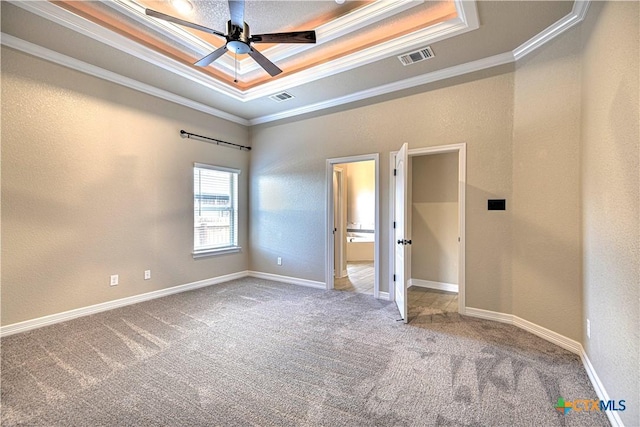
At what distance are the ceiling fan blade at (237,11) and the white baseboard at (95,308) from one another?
369 cm

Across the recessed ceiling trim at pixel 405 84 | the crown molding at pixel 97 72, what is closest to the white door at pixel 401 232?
the recessed ceiling trim at pixel 405 84

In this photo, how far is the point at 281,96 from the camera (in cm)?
433

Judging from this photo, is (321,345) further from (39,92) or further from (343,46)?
(39,92)

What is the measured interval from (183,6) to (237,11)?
1021 millimetres

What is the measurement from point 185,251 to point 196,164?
146 centimetres

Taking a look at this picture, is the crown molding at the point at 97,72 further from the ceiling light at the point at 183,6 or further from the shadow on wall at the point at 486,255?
the shadow on wall at the point at 486,255

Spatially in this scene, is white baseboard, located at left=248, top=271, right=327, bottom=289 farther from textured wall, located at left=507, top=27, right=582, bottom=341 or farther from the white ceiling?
the white ceiling

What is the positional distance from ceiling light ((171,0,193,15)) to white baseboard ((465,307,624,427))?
4637 millimetres

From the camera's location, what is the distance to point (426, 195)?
4879mm

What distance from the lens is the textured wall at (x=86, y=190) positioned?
9.62ft

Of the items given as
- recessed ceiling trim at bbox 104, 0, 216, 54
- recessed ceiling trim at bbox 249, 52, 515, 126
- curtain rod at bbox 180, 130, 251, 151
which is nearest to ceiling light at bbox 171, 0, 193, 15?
recessed ceiling trim at bbox 104, 0, 216, 54

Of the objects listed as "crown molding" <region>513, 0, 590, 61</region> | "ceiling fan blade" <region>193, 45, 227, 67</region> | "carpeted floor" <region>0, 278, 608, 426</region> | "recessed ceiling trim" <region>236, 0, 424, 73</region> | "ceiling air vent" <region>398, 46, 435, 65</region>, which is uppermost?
"recessed ceiling trim" <region>236, 0, 424, 73</region>

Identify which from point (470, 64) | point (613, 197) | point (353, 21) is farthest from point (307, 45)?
point (613, 197)

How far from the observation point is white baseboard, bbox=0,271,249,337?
2916 millimetres
